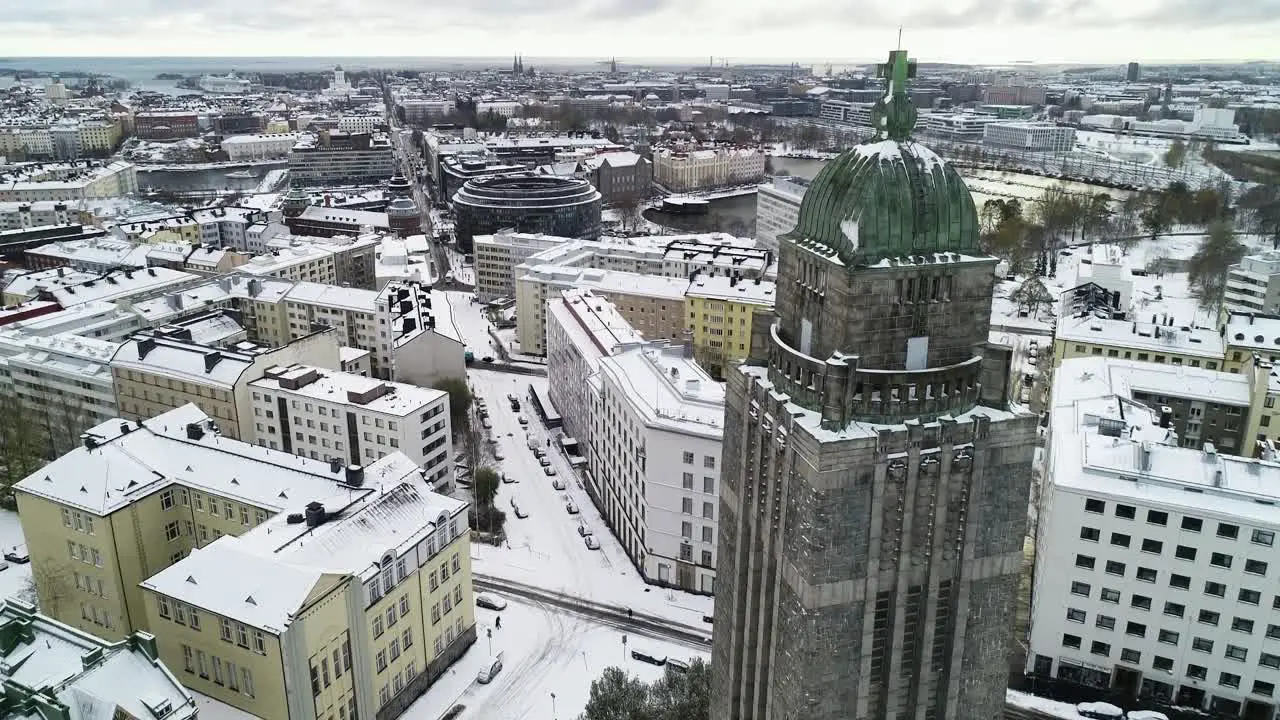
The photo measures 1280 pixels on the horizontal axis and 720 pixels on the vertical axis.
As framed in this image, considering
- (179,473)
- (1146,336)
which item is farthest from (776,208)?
(179,473)

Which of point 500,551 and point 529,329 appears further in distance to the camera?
point 529,329

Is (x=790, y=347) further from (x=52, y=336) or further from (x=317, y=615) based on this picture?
(x=52, y=336)

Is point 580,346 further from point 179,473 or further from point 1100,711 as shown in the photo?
point 1100,711

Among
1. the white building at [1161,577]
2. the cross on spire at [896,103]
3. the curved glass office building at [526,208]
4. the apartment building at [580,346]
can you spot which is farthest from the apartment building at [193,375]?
the curved glass office building at [526,208]

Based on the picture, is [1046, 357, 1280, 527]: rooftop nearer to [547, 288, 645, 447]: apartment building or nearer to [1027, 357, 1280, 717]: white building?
[1027, 357, 1280, 717]: white building

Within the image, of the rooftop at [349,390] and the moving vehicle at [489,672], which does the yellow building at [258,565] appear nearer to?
the moving vehicle at [489,672]

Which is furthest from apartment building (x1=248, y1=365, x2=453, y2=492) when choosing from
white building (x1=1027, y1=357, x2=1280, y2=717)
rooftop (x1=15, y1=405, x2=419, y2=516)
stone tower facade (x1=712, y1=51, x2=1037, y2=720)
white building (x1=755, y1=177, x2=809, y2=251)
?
white building (x1=755, y1=177, x2=809, y2=251)

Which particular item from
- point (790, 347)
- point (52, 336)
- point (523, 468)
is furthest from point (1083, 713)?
point (52, 336)
